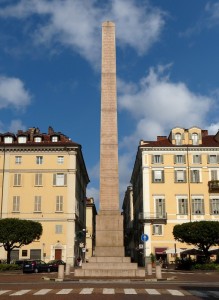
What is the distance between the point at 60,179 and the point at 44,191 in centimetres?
262

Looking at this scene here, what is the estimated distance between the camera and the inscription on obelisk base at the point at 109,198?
2744 cm

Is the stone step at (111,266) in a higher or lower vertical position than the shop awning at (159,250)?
lower

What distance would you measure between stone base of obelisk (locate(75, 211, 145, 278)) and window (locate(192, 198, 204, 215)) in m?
32.4

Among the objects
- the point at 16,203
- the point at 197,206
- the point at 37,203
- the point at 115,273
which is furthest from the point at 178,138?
the point at 115,273

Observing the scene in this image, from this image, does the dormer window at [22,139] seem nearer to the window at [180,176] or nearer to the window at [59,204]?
the window at [59,204]

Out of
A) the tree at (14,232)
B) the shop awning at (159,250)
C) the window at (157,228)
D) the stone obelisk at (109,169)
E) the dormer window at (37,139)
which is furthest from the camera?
the dormer window at (37,139)

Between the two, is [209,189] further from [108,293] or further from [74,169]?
[108,293]

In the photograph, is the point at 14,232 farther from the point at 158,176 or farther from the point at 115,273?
the point at 115,273

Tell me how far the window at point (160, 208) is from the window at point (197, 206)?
3.87 meters

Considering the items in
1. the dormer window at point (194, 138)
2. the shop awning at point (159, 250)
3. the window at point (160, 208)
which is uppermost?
the dormer window at point (194, 138)

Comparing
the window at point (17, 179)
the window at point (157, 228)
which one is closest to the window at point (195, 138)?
the window at point (157, 228)

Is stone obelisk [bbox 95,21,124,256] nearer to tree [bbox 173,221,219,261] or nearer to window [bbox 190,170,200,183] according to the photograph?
tree [bbox 173,221,219,261]

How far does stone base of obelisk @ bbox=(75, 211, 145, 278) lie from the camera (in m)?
26.9

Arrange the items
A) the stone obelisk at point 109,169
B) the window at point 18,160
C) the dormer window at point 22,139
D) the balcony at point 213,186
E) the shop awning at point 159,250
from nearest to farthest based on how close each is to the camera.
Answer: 1. the stone obelisk at point 109,169
2. the shop awning at point 159,250
3. the balcony at point 213,186
4. the window at point 18,160
5. the dormer window at point 22,139
